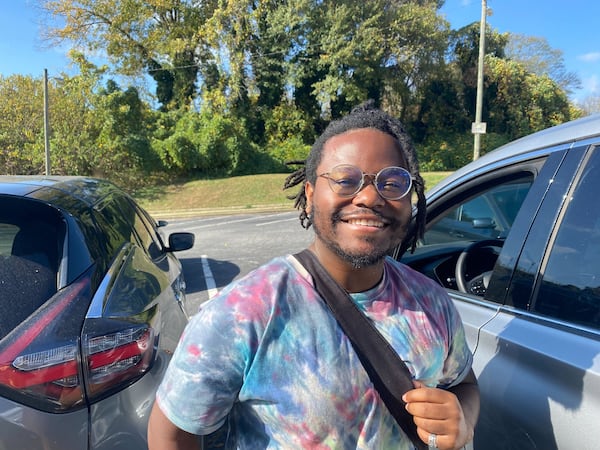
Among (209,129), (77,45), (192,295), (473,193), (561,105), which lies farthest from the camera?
(561,105)

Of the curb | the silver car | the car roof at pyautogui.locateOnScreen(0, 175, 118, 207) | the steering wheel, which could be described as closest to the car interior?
the steering wheel

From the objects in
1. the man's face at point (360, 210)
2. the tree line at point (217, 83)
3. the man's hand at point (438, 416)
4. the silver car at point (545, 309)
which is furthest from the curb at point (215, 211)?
the man's hand at point (438, 416)

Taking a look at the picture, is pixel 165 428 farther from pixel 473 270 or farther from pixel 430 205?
pixel 473 270

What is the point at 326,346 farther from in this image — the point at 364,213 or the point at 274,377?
the point at 364,213

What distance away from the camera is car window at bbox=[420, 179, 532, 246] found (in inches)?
101

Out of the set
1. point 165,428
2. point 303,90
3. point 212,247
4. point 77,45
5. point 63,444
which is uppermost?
point 77,45

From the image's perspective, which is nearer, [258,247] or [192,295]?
[192,295]

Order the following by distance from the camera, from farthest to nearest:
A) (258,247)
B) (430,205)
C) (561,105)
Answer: (561,105) → (258,247) → (430,205)

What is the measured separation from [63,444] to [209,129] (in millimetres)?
23601

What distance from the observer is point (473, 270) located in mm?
2736

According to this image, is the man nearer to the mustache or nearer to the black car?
the mustache

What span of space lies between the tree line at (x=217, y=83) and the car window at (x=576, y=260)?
2276 centimetres

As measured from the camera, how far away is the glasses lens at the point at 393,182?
1256 millimetres

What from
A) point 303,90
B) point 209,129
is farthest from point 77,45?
point 303,90
